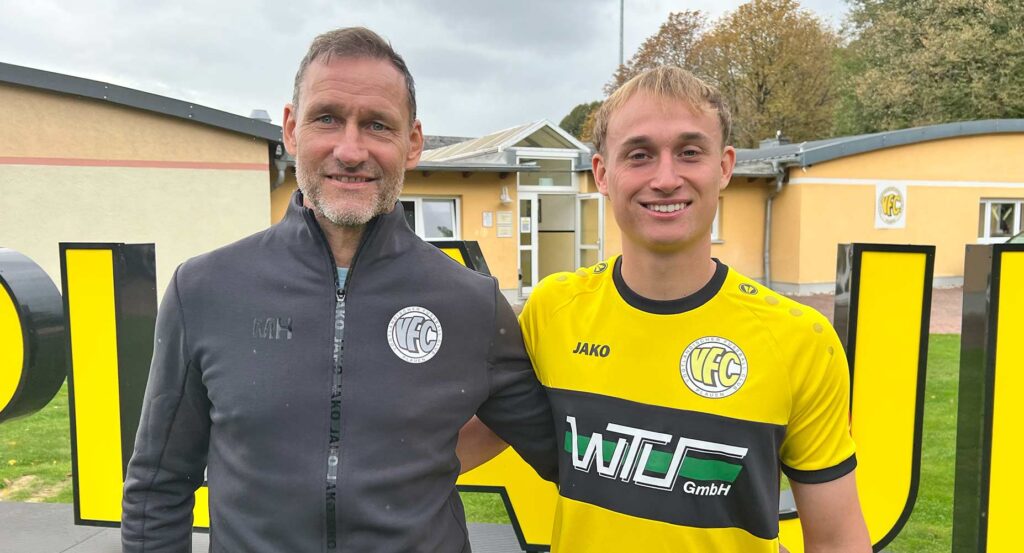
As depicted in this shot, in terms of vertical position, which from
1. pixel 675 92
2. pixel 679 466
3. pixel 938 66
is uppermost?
pixel 938 66

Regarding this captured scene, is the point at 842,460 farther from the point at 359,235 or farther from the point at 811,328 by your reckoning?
the point at 359,235

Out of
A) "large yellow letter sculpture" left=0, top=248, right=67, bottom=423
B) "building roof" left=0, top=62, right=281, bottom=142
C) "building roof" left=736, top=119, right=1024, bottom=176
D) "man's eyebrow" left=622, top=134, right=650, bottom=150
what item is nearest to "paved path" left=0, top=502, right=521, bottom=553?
"large yellow letter sculpture" left=0, top=248, right=67, bottom=423

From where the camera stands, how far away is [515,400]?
1.89 metres

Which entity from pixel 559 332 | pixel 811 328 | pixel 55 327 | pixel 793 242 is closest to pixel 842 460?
pixel 811 328

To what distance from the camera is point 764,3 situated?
101 feet

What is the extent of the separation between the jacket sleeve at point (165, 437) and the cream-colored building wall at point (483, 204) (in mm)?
11650

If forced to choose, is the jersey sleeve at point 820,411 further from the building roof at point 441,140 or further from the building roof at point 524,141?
the building roof at point 441,140

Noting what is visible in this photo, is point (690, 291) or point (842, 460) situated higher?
point (690, 291)

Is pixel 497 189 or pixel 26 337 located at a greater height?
pixel 497 189

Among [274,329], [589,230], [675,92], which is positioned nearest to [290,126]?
[274,329]

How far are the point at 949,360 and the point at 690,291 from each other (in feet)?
27.6

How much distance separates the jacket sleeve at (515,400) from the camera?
182 centimetres

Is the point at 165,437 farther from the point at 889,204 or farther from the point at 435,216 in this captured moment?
the point at 889,204

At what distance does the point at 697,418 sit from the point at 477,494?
340cm
